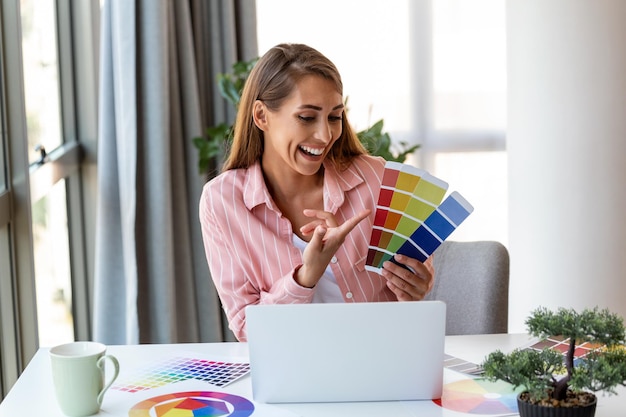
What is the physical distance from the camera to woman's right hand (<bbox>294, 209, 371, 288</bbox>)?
176 centimetres

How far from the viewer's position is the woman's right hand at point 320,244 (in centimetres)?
176

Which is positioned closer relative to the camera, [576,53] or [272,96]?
[272,96]

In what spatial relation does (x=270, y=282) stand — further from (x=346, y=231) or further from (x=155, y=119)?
→ (x=155, y=119)

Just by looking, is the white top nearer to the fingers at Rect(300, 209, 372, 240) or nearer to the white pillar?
the fingers at Rect(300, 209, 372, 240)

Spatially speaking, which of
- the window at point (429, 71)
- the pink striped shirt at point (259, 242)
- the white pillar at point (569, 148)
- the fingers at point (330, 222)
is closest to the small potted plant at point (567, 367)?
the fingers at point (330, 222)

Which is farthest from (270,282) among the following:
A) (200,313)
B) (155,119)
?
(200,313)

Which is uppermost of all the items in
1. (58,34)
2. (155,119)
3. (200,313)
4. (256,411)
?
(58,34)

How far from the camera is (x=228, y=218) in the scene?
6.95 feet

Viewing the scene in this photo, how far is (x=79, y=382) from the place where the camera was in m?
→ 1.46

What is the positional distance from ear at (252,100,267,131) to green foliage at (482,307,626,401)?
102cm

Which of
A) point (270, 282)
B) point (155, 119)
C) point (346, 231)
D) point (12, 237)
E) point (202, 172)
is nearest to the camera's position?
point (346, 231)

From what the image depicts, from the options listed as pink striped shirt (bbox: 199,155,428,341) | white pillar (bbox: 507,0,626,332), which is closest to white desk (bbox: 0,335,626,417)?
pink striped shirt (bbox: 199,155,428,341)

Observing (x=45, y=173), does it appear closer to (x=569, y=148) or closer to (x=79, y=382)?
(x=79, y=382)

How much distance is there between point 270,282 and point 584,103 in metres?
1.75
